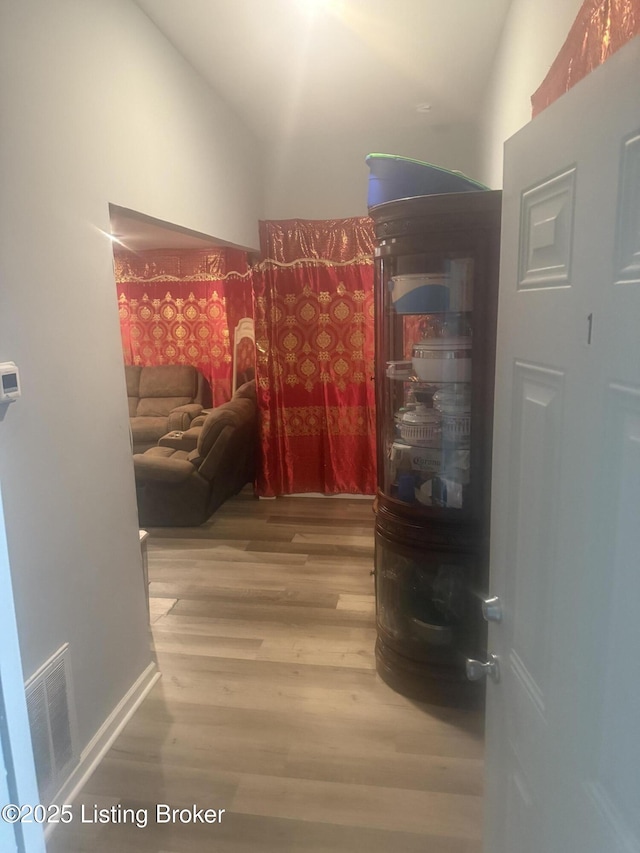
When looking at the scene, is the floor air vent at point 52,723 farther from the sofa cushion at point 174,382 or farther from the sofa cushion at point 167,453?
the sofa cushion at point 174,382

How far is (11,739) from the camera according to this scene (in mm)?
763

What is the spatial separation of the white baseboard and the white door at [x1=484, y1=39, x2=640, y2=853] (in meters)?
1.44

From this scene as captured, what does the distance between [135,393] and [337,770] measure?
14.6 feet

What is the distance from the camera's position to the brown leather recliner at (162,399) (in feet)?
17.7

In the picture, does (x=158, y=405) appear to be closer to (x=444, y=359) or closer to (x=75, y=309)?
(x=75, y=309)

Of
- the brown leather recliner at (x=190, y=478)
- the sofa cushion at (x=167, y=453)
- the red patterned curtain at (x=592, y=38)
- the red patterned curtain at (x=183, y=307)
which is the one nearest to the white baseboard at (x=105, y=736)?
the brown leather recliner at (x=190, y=478)

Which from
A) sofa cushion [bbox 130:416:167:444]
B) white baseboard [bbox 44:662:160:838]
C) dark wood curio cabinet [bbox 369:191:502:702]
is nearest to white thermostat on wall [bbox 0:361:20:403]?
white baseboard [bbox 44:662:160:838]

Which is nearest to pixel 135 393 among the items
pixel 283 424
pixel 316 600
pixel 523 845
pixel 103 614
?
pixel 283 424

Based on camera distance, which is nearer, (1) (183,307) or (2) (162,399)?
(1) (183,307)

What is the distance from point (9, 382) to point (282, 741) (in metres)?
1.59

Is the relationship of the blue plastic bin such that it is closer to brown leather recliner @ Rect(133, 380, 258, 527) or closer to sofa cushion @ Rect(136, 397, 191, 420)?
brown leather recliner @ Rect(133, 380, 258, 527)

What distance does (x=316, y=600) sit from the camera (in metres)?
3.16

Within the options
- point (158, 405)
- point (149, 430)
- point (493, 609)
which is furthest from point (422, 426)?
point (158, 405)

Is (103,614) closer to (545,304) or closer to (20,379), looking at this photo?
(20,379)
